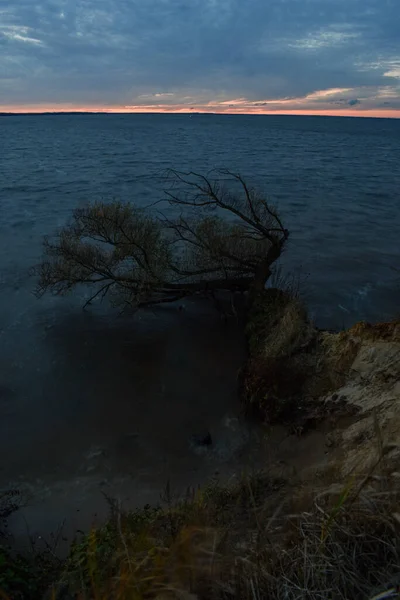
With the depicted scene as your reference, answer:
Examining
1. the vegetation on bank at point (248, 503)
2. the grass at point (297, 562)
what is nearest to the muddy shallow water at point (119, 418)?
the vegetation on bank at point (248, 503)

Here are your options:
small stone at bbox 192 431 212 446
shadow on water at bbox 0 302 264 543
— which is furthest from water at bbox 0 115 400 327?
small stone at bbox 192 431 212 446

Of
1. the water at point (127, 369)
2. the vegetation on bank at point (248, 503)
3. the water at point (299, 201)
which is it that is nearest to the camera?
the vegetation on bank at point (248, 503)

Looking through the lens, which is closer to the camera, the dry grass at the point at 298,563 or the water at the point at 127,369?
the dry grass at the point at 298,563

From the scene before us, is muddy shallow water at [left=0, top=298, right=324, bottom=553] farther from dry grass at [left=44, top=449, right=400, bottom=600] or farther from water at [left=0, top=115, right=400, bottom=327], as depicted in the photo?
water at [left=0, top=115, right=400, bottom=327]

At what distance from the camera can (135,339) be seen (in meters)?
16.7

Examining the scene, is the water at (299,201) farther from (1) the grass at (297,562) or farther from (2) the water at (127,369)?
(1) the grass at (297,562)

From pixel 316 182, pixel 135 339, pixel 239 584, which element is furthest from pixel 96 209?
pixel 316 182

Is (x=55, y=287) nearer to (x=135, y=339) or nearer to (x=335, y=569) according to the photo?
(x=135, y=339)

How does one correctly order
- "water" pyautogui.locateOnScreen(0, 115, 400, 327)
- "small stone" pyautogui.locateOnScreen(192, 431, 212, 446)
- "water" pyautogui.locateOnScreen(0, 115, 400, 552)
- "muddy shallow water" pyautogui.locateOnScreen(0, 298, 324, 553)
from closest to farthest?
1. "muddy shallow water" pyautogui.locateOnScreen(0, 298, 324, 553)
2. "water" pyautogui.locateOnScreen(0, 115, 400, 552)
3. "small stone" pyautogui.locateOnScreen(192, 431, 212, 446)
4. "water" pyautogui.locateOnScreen(0, 115, 400, 327)

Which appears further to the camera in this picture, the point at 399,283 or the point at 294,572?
the point at 399,283

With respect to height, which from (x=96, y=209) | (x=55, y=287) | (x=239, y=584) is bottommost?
(x=55, y=287)

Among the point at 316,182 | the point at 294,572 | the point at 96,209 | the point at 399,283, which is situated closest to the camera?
the point at 294,572

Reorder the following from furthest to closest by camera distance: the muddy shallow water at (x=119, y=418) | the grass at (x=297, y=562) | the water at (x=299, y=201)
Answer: the water at (x=299, y=201)
the muddy shallow water at (x=119, y=418)
the grass at (x=297, y=562)

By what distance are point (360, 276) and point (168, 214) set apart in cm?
1456
